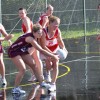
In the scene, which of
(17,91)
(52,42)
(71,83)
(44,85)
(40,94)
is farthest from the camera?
(71,83)

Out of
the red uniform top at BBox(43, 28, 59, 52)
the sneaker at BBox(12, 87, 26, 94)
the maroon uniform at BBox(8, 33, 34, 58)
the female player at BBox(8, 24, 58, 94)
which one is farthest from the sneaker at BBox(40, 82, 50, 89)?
the red uniform top at BBox(43, 28, 59, 52)

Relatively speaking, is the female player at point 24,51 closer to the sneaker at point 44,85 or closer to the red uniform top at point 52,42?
the sneaker at point 44,85

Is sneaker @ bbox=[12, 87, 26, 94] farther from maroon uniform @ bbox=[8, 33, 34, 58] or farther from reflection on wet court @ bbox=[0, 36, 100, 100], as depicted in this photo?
maroon uniform @ bbox=[8, 33, 34, 58]

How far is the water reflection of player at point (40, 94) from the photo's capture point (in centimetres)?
991

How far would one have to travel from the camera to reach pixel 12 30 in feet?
80.3

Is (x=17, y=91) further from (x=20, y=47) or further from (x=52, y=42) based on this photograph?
(x=52, y=42)

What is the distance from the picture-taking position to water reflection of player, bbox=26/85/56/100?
991cm

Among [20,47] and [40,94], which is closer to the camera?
[40,94]

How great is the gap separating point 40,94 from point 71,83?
75.6 inches

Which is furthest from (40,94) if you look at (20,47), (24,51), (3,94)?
(20,47)

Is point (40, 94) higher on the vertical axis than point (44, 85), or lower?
lower

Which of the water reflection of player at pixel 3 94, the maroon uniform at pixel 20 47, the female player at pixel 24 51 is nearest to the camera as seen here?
the water reflection of player at pixel 3 94

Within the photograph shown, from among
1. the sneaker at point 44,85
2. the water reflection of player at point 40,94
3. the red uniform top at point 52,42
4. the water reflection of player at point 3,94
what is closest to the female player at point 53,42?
the red uniform top at point 52,42

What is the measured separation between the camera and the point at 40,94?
33.6 ft
